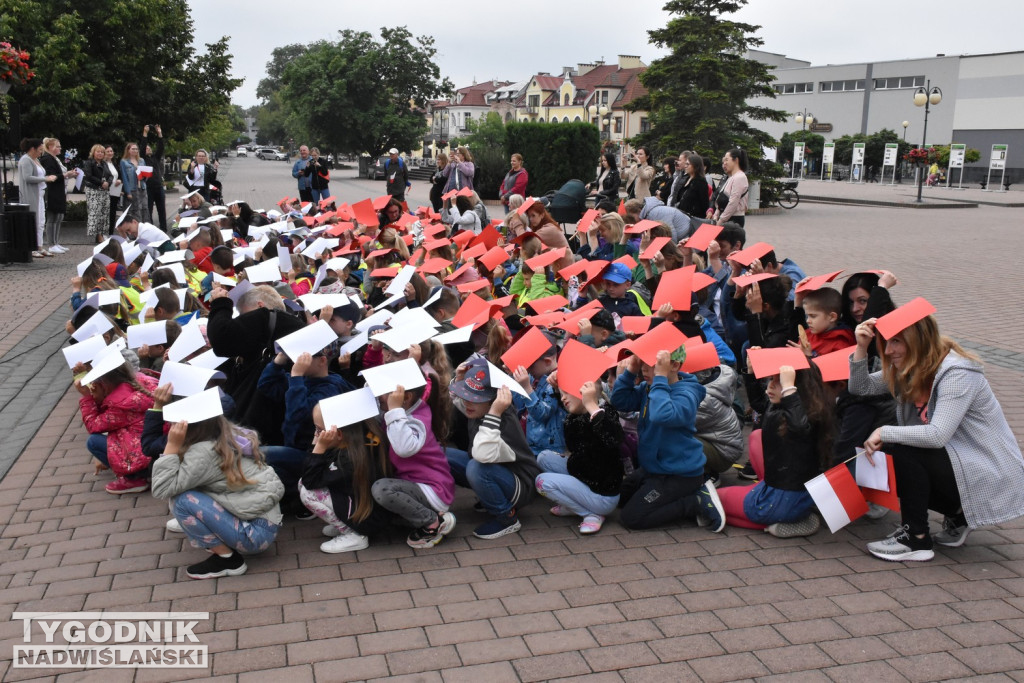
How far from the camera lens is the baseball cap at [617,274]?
6848mm

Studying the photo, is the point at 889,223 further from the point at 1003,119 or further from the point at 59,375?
the point at 1003,119

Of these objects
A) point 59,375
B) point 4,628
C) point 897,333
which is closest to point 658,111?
point 59,375

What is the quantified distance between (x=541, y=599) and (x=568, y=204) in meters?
12.1

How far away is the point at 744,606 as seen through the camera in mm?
4098

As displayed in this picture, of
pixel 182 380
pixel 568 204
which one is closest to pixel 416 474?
pixel 182 380

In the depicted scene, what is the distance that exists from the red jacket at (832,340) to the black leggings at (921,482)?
3.38 ft

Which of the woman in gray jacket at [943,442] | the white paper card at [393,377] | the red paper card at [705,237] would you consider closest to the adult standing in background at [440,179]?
the red paper card at [705,237]

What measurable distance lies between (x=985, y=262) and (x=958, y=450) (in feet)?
42.9

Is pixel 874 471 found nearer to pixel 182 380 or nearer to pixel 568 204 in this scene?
pixel 182 380

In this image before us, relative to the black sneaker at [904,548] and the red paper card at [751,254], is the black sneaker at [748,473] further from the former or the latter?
the red paper card at [751,254]

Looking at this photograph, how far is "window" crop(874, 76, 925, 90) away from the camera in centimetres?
7050

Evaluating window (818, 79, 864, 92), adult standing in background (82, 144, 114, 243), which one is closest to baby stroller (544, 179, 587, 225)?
adult standing in background (82, 144, 114, 243)

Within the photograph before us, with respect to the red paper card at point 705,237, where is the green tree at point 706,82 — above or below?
above

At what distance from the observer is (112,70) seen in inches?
826
